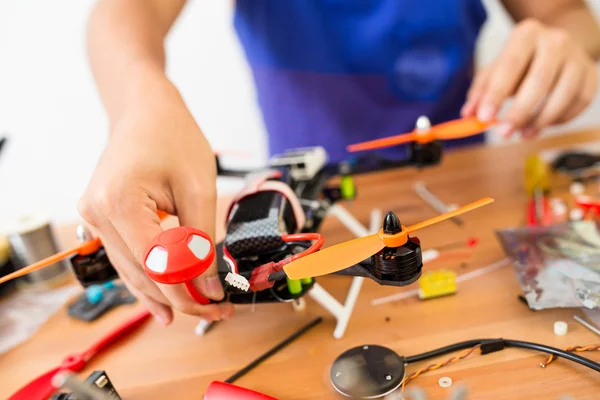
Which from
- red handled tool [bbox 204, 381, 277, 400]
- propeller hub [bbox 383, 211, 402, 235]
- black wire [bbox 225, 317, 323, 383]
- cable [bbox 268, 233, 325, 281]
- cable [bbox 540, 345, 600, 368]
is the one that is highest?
propeller hub [bbox 383, 211, 402, 235]

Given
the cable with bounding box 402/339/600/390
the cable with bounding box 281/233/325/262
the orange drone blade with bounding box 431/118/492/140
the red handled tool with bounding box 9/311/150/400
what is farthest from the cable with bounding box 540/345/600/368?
the red handled tool with bounding box 9/311/150/400

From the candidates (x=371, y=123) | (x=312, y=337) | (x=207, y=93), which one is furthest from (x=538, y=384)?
(x=207, y=93)

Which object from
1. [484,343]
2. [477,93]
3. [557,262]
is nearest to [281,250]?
[484,343]

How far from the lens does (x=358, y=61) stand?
1.07m

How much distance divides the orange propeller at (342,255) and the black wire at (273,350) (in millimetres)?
177

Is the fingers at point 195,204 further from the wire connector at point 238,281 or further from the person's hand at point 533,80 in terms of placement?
the person's hand at point 533,80

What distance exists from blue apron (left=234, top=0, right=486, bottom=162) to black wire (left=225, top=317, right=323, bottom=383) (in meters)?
0.59

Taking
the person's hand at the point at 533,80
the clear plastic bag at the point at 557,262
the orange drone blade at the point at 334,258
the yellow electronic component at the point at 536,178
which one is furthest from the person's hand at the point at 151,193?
the yellow electronic component at the point at 536,178

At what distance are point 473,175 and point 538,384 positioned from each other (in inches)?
22.4

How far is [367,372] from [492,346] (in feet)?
0.45

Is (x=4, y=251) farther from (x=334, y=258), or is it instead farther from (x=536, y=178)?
(x=536, y=178)

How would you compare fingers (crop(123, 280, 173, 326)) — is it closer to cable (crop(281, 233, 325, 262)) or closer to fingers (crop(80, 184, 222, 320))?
fingers (crop(80, 184, 222, 320))

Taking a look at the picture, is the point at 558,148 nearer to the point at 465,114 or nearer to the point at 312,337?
the point at 465,114

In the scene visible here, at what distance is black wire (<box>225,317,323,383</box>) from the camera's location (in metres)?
0.55
